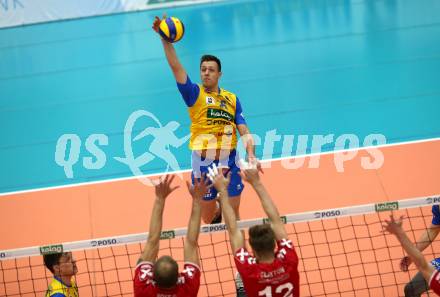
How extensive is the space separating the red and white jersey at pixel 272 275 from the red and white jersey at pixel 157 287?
0.44 meters

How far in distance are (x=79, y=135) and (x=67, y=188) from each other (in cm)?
232

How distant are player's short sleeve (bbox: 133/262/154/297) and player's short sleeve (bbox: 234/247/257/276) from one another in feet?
2.55

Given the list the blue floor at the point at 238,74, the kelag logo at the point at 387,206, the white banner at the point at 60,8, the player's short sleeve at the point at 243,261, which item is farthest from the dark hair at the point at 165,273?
the white banner at the point at 60,8

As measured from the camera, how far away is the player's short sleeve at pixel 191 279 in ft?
18.5

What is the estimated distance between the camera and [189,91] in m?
8.60

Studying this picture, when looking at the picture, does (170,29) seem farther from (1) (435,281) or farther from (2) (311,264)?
(1) (435,281)

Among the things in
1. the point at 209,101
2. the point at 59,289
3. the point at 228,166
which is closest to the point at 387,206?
the point at 228,166

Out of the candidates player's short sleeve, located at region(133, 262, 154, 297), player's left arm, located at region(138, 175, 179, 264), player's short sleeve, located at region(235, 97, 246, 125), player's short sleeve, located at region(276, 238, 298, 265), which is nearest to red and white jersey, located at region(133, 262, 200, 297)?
player's short sleeve, located at region(133, 262, 154, 297)

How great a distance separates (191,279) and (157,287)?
12.8 inches

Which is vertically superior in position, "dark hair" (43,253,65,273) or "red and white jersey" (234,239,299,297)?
"dark hair" (43,253,65,273)

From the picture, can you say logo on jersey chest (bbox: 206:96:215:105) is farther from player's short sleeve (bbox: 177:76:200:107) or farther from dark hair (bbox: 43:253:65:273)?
dark hair (bbox: 43:253:65:273)

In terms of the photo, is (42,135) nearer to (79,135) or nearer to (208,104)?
(79,135)

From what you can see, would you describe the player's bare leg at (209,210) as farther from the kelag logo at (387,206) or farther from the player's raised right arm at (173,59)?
the kelag logo at (387,206)

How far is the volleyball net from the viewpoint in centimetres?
859
